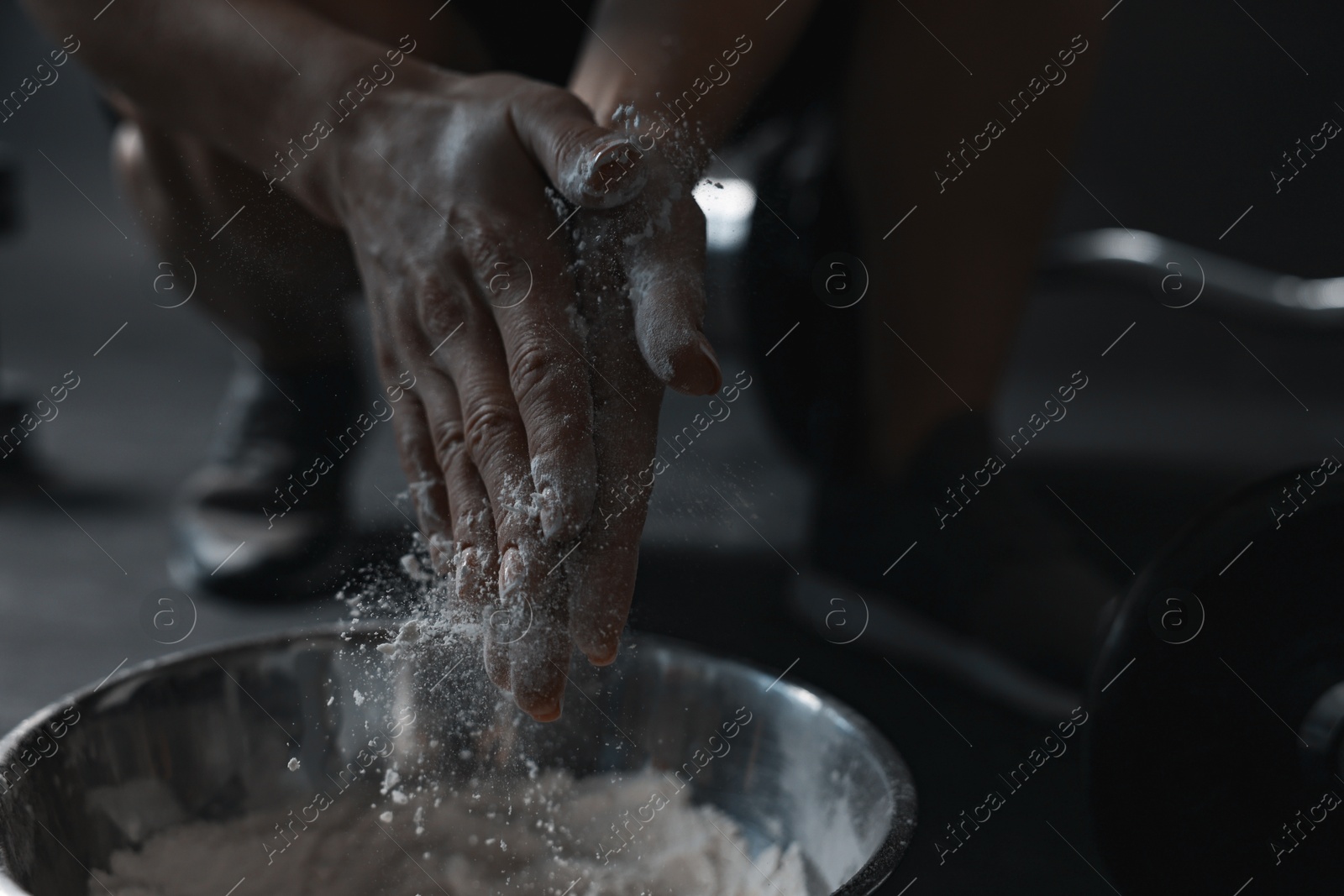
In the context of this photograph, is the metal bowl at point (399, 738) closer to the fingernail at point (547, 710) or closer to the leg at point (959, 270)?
the fingernail at point (547, 710)

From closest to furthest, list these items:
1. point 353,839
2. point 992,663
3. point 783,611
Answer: point 353,839 < point 992,663 < point 783,611

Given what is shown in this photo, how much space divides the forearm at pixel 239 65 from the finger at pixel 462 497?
0.13 m

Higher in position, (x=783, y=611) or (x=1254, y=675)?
(x=783, y=611)

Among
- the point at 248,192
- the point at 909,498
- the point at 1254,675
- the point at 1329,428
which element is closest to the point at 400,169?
the point at 248,192

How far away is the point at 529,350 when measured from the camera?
0.47m

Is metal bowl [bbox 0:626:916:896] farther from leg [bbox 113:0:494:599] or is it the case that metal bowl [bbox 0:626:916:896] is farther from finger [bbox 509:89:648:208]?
finger [bbox 509:89:648:208]

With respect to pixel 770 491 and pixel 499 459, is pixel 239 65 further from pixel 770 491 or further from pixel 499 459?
pixel 770 491

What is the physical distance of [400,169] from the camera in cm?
53

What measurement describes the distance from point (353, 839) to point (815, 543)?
493mm

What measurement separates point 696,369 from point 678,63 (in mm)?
189

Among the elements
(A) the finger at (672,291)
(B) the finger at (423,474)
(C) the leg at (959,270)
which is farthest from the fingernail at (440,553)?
(C) the leg at (959,270)

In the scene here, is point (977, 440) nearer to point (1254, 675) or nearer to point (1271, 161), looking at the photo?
point (1254, 675)

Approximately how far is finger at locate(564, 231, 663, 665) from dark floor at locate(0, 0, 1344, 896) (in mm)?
30

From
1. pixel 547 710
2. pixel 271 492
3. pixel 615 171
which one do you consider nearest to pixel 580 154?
pixel 615 171
